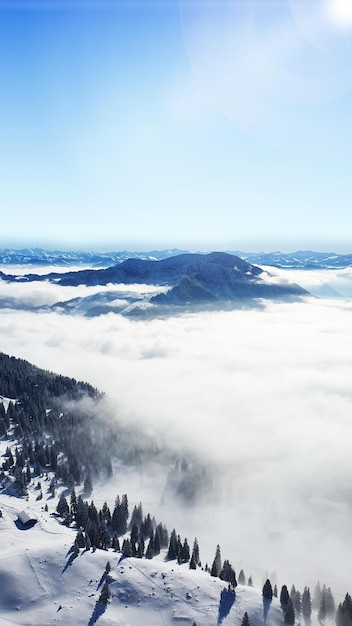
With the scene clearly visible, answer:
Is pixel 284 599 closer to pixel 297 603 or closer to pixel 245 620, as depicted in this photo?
pixel 297 603

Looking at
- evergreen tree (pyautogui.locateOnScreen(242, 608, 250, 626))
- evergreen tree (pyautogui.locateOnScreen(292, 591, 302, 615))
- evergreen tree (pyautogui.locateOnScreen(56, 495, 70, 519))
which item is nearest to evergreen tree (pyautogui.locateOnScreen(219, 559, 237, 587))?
evergreen tree (pyautogui.locateOnScreen(242, 608, 250, 626))

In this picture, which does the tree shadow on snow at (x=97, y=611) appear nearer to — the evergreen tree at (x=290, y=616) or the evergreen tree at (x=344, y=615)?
the evergreen tree at (x=290, y=616)

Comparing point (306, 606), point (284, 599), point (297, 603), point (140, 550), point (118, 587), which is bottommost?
point (306, 606)

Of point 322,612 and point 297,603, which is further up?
point 297,603

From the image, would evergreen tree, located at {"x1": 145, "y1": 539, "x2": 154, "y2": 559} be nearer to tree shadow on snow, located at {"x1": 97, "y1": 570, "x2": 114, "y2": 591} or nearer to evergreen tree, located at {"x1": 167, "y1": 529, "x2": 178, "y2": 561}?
evergreen tree, located at {"x1": 167, "y1": 529, "x2": 178, "y2": 561}

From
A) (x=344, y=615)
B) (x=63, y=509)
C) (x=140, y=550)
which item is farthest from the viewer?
(x=63, y=509)

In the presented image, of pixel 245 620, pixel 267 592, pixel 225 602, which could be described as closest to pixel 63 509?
pixel 225 602
